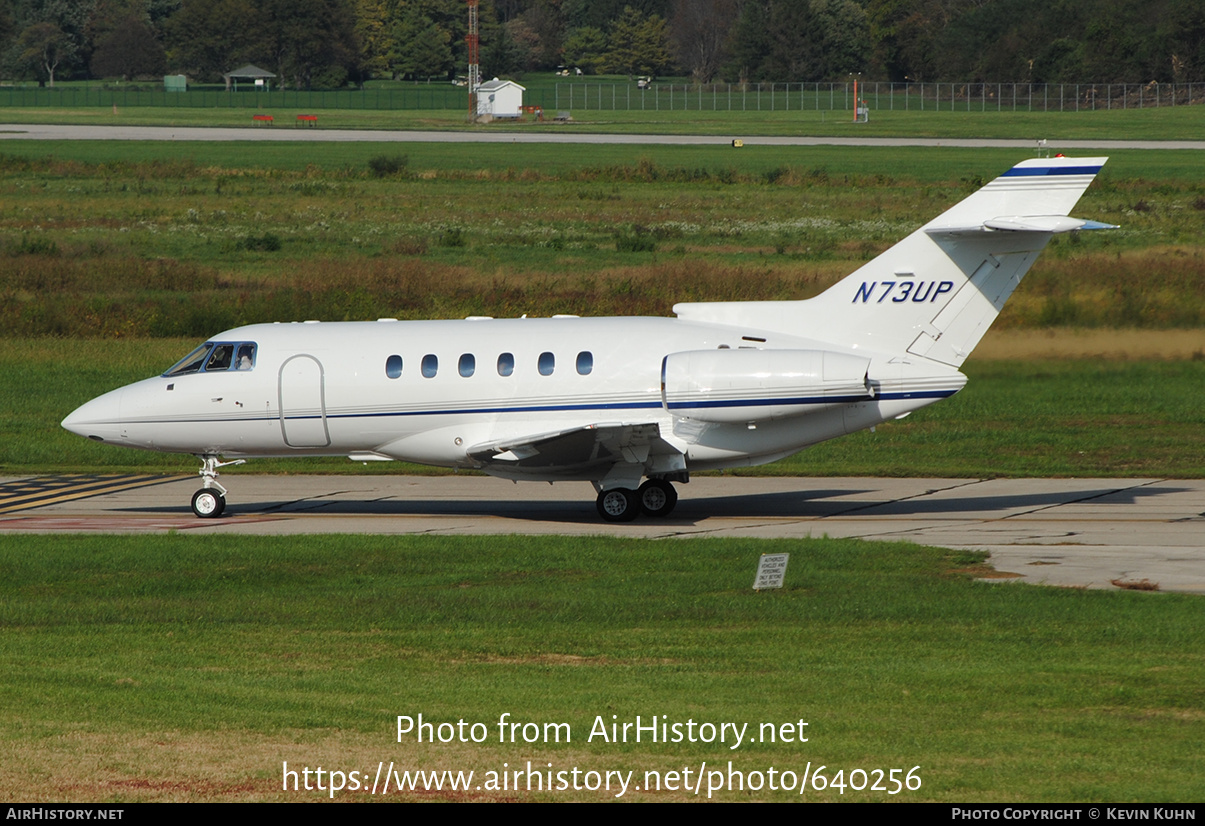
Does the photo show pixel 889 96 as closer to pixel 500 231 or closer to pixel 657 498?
pixel 500 231

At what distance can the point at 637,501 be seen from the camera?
75.2 ft

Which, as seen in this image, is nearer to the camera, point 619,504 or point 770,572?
point 770,572

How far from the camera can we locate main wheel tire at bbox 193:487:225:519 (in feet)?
78.9

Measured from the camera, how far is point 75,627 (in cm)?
1580

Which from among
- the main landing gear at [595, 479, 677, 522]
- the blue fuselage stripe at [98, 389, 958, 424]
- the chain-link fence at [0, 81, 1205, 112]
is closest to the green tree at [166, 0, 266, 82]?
the chain-link fence at [0, 81, 1205, 112]

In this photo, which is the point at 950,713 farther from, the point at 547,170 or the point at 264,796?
the point at 547,170

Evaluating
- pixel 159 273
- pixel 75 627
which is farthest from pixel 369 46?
pixel 75 627

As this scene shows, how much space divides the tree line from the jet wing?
374ft

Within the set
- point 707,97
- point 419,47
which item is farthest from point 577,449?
point 419,47

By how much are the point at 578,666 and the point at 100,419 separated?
12.9m

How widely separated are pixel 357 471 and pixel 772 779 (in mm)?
20926

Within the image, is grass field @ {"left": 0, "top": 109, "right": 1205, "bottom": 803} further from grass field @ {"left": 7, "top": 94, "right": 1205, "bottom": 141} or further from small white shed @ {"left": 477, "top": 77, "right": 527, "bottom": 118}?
small white shed @ {"left": 477, "top": 77, "right": 527, "bottom": 118}

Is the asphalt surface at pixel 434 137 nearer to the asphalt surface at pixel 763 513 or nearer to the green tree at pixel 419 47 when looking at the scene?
the green tree at pixel 419 47
